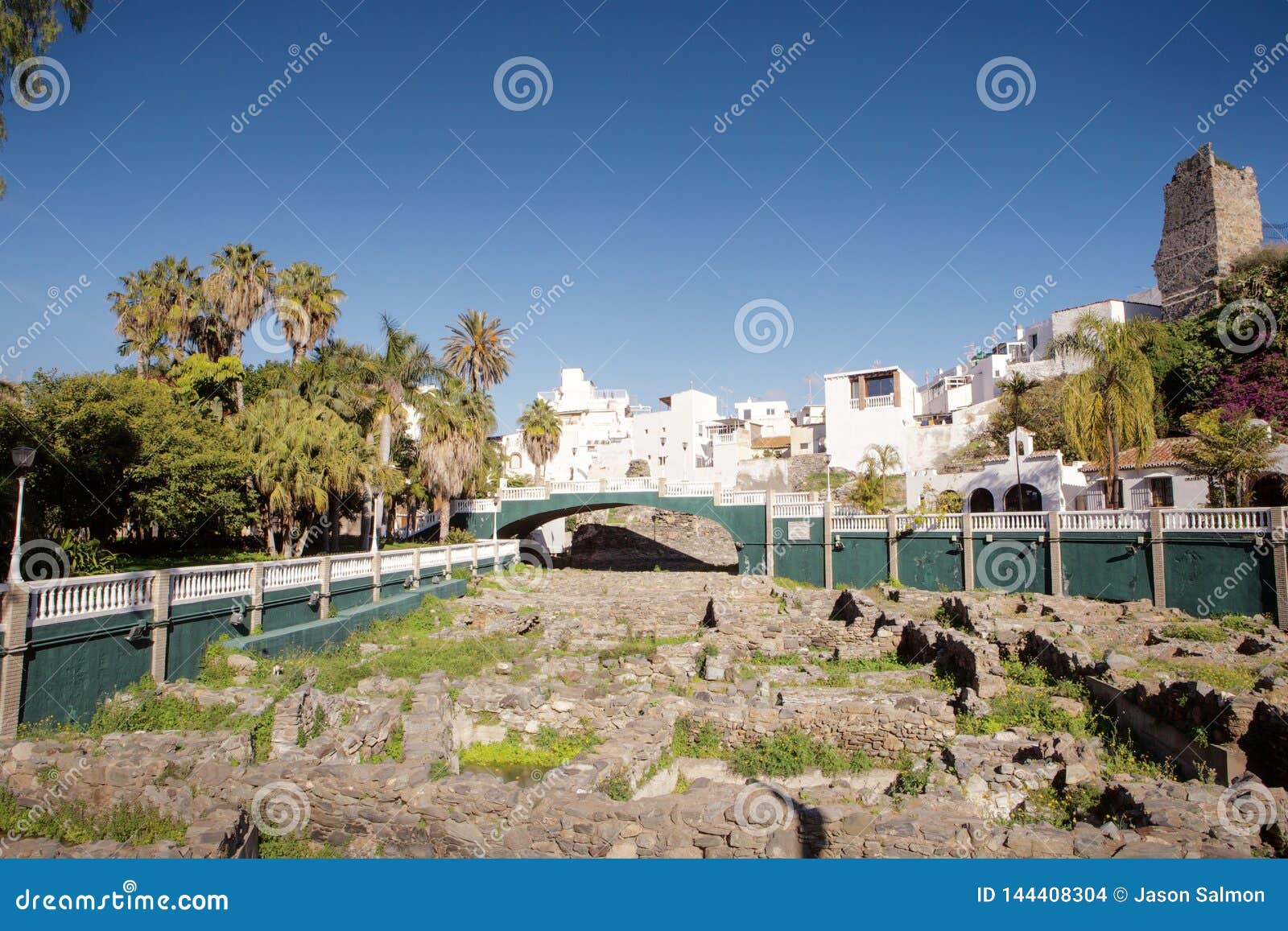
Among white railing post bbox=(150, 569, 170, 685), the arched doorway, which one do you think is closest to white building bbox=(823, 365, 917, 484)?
the arched doorway

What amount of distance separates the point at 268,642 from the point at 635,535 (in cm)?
4509

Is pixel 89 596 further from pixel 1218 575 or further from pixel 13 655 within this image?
pixel 1218 575

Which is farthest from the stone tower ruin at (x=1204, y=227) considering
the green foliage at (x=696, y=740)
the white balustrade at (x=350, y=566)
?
the white balustrade at (x=350, y=566)

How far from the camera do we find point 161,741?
36.3 feet

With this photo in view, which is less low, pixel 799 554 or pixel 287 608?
pixel 799 554

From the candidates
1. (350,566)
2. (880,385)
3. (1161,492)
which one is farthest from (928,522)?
(880,385)

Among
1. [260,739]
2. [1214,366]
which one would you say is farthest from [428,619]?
[1214,366]

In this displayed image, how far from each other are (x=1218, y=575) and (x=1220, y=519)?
1867 mm

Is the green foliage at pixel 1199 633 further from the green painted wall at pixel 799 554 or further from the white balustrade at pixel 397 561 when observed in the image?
the white balustrade at pixel 397 561

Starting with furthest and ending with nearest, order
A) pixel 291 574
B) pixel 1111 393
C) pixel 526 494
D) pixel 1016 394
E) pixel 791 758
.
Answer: pixel 1016 394 < pixel 526 494 < pixel 1111 393 < pixel 291 574 < pixel 791 758

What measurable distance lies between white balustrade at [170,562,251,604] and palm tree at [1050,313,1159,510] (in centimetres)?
3088

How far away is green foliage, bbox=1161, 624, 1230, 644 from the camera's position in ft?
66.8

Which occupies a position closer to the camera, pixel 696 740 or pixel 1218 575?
pixel 696 740

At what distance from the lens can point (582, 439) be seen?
81438 millimetres
